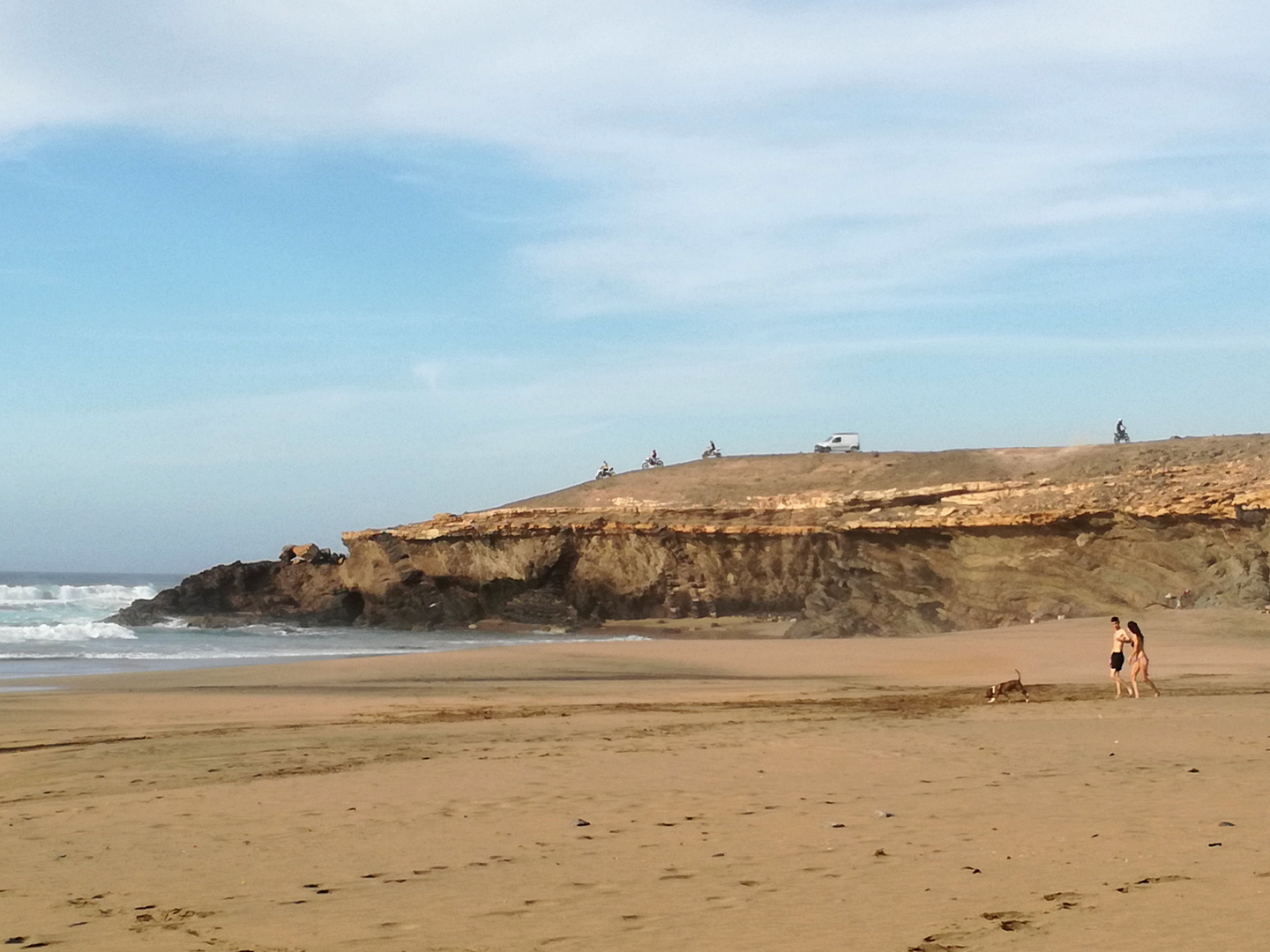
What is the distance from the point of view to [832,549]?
139 feet

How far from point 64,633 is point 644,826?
128 ft

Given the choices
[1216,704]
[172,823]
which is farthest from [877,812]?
[1216,704]

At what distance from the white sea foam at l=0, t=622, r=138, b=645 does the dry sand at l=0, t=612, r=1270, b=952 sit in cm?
2507

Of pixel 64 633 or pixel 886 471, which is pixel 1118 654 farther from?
pixel 64 633

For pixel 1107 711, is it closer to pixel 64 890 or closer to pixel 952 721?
pixel 952 721

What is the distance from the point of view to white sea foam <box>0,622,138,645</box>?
4003 cm

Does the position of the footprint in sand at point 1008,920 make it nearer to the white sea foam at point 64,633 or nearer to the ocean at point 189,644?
the ocean at point 189,644

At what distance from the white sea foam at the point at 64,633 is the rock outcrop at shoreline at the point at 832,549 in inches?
164

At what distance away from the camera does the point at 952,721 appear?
47.2 feet

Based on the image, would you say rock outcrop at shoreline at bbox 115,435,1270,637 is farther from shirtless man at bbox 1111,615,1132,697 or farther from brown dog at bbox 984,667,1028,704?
brown dog at bbox 984,667,1028,704

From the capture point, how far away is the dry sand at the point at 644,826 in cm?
574

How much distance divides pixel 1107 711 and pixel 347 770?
9275mm

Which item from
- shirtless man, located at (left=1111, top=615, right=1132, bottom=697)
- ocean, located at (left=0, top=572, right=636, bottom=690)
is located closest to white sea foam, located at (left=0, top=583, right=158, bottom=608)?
ocean, located at (left=0, top=572, right=636, bottom=690)

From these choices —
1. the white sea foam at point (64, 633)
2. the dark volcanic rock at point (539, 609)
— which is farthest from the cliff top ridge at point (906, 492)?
the white sea foam at point (64, 633)
